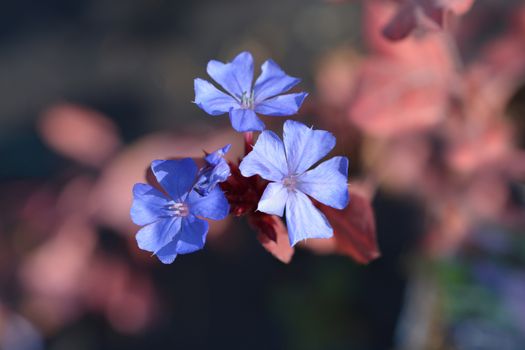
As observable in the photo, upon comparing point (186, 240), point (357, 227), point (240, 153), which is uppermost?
point (186, 240)

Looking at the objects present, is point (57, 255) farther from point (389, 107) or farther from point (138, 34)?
point (389, 107)

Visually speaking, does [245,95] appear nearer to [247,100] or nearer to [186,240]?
[247,100]

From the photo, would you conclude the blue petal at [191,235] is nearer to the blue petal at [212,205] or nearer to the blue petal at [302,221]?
the blue petal at [212,205]

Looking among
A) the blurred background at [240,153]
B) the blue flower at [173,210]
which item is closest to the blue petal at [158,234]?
the blue flower at [173,210]

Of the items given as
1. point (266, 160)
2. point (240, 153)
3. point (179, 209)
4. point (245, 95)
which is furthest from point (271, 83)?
point (240, 153)

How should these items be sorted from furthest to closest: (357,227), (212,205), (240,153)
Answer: (240,153) → (357,227) → (212,205)

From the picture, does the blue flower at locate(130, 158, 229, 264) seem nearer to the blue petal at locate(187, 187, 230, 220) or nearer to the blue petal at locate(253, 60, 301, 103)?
the blue petal at locate(187, 187, 230, 220)

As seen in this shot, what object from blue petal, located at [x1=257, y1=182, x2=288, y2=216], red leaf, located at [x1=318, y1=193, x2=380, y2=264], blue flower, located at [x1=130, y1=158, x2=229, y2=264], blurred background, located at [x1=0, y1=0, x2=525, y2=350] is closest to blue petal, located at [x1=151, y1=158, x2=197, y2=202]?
blue flower, located at [x1=130, y1=158, x2=229, y2=264]
